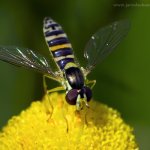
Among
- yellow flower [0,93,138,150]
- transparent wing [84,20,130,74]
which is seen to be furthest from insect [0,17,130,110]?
yellow flower [0,93,138,150]

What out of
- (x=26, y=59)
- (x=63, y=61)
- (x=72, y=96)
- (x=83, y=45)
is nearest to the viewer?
(x=72, y=96)

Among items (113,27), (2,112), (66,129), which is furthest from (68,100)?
(2,112)

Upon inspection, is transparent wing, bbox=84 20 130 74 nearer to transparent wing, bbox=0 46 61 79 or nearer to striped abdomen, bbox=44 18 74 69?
striped abdomen, bbox=44 18 74 69

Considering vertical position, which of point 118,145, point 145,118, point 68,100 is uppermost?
point 68,100

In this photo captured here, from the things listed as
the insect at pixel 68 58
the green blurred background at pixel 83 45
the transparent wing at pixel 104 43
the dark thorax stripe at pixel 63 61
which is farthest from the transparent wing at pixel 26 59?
the green blurred background at pixel 83 45

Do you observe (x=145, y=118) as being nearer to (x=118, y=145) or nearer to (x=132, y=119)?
(x=132, y=119)

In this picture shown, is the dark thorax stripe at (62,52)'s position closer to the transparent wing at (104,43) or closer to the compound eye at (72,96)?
the transparent wing at (104,43)

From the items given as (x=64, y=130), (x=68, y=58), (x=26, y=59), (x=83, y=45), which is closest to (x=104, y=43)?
(x=68, y=58)

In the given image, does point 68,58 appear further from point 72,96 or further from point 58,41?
point 72,96
